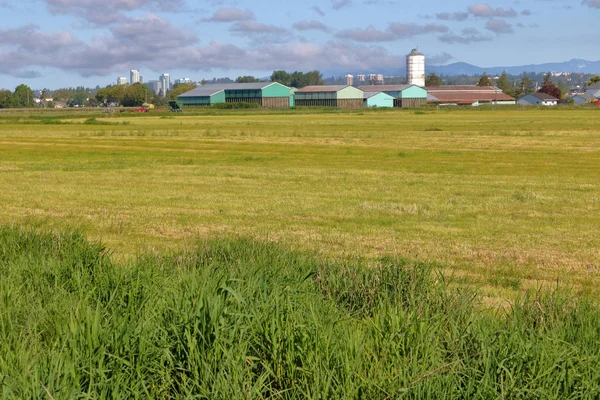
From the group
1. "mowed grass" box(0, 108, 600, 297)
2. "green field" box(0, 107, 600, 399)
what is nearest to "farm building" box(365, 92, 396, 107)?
"mowed grass" box(0, 108, 600, 297)

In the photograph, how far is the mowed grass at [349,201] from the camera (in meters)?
14.4

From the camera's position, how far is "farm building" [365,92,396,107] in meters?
168

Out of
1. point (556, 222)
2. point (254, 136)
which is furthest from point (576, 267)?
point (254, 136)

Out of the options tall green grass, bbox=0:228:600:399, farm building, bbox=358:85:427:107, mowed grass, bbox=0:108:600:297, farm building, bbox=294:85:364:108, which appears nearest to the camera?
tall green grass, bbox=0:228:600:399

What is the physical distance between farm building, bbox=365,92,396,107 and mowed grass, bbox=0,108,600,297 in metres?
124

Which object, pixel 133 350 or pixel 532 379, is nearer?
pixel 532 379

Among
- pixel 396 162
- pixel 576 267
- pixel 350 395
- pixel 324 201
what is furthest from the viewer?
pixel 396 162

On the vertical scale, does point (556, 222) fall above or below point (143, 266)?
below

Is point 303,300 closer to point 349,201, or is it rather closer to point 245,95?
point 349,201

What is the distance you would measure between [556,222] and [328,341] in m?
12.6

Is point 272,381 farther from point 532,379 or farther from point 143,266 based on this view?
point 143,266

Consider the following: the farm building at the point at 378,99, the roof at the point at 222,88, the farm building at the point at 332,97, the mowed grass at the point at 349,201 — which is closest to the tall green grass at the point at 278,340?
the mowed grass at the point at 349,201

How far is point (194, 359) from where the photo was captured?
6.79m

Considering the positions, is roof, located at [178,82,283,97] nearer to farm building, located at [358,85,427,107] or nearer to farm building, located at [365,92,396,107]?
farm building, located at [365,92,396,107]
